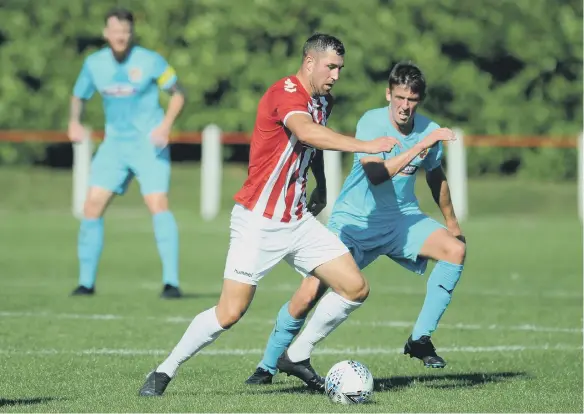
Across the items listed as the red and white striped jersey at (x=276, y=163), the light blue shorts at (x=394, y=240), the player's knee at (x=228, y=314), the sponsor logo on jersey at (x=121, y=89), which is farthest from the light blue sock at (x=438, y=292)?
the sponsor logo on jersey at (x=121, y=89)

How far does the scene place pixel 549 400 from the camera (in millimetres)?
7172

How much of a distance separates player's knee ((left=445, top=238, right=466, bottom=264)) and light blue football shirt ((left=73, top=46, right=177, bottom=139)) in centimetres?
443

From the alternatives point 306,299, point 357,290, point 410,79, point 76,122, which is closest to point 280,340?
point 306,299

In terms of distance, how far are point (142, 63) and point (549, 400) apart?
5.92m

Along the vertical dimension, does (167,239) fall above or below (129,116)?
below

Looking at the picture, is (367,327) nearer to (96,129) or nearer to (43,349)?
(43,349)

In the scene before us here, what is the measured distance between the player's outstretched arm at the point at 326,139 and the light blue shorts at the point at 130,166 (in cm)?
503

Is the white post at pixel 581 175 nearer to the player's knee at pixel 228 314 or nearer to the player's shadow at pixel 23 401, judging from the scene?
the player's knee at pixel 228 314

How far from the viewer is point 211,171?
78.9 ft

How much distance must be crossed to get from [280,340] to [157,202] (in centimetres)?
433

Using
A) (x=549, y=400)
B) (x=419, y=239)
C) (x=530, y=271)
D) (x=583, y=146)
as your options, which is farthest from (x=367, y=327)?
(x=583, y=146)

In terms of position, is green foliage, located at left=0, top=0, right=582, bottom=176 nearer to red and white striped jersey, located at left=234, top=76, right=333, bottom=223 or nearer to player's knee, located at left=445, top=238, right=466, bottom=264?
player's knee, located at left=445, top=238, right=466, bottom=264

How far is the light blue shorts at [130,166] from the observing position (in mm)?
11812

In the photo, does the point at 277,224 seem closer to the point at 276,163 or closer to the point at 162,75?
the point at 276,163
